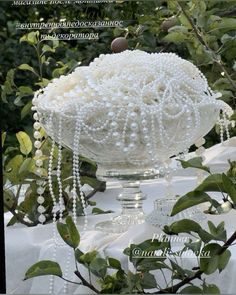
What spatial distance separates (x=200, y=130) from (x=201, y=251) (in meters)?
0.19

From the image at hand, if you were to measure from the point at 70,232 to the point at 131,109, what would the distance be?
16 cm

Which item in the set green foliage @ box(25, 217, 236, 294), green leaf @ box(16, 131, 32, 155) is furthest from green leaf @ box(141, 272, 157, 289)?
green leaf @ box(16, 131, 32, 155)

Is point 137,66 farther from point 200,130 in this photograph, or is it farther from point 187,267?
point 187,267

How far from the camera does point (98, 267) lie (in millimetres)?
730

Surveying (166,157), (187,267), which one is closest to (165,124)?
(166,157)

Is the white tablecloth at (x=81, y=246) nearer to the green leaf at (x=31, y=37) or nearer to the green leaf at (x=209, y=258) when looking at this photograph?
the green leaf at (x=209, y=258)

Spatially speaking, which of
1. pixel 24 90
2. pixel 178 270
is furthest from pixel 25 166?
pixel 178 270

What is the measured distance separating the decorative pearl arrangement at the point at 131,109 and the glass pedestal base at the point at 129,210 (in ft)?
0.21

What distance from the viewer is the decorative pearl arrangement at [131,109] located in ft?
2.54

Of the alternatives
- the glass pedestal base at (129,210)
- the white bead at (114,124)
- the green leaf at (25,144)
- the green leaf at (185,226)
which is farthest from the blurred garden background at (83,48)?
the green leaf at (185,226)

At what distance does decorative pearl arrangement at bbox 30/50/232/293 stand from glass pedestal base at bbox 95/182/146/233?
6cm

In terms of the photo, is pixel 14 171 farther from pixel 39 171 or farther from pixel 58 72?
pixel 58 72

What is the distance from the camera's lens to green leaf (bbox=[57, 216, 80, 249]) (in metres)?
0.72

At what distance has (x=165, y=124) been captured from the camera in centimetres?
79
